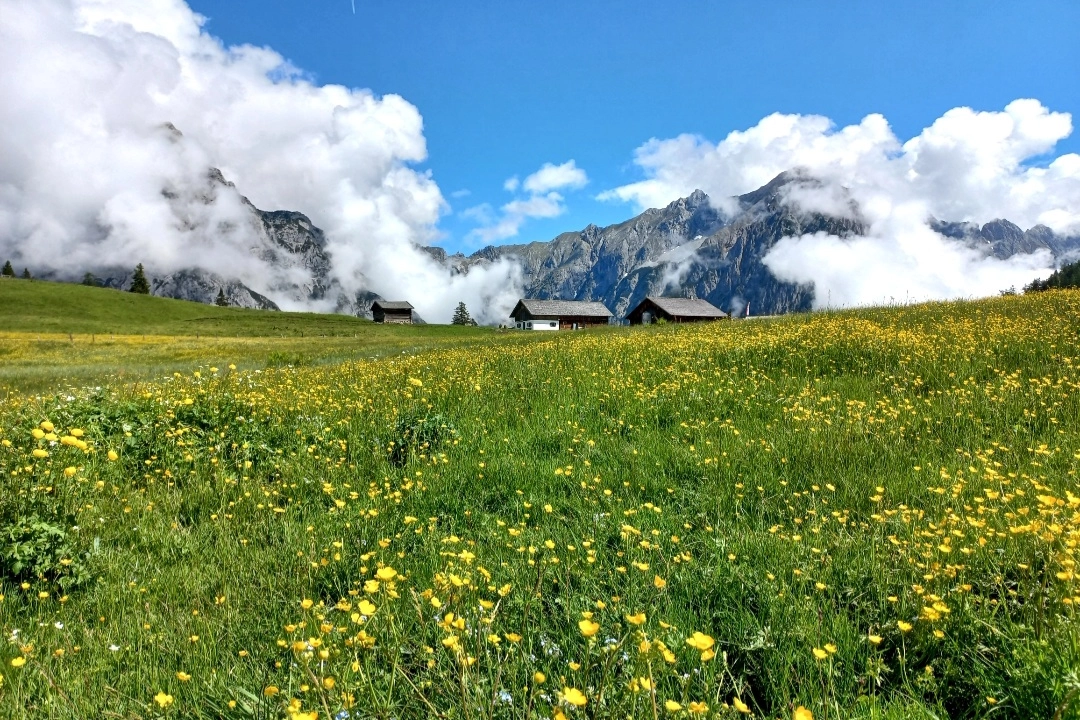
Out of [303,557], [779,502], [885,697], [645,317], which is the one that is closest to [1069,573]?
[885,697]

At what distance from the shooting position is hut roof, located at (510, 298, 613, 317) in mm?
97375

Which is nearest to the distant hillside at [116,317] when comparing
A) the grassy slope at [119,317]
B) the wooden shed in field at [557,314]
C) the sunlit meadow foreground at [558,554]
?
the grassy slope at [119,317]

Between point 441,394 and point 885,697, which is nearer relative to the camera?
point 885,697

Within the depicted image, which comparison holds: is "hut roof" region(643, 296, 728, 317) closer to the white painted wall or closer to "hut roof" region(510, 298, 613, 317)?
"hut roof" region(510, 298, 613, 317)

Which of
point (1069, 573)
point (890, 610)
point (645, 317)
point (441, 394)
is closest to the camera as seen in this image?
point (1069, 573)

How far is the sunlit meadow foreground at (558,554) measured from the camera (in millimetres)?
2258

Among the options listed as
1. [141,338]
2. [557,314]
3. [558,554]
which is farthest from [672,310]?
[558,554]

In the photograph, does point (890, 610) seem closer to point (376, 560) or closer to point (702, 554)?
point (702, 554)

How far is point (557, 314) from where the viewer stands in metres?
97.0

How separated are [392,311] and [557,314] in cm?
6695

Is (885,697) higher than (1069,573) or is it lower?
lower

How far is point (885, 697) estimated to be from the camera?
7.84 ft

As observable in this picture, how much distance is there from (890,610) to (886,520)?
3.27 ft

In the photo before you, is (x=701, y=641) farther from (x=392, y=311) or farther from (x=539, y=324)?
(x=392, y=311)
